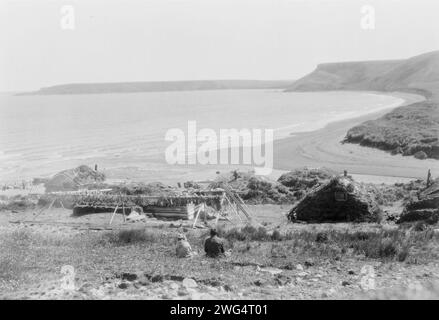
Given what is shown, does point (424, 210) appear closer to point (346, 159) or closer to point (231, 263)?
point (231, 263)

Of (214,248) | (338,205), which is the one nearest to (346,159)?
(338,205)

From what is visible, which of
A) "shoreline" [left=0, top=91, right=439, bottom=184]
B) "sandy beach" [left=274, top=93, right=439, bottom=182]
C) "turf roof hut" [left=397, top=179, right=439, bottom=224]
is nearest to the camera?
"turf roof hut" [left=397, top=179, right=439, bottom=224]

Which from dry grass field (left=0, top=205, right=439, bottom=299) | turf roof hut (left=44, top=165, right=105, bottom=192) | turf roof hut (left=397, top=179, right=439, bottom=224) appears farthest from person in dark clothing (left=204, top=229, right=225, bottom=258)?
turf roof hut (left=44, top=165, right=105, bottom=192)

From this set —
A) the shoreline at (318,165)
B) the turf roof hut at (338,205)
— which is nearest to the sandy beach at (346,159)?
the shoreline at (318,165)

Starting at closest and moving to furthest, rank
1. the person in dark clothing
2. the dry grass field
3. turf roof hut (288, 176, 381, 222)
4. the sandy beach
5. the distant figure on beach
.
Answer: the dry grass field
the person in dark clothing
the distant figure on beach
turf roof hut (288, 176, 381, 222)
the sandy beach

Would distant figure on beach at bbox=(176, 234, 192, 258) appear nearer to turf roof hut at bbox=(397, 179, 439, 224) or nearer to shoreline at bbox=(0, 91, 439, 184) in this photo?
turf roof hut at bbox=(397, 179, 439, 224)

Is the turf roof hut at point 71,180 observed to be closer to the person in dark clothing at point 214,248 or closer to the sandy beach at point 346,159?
the sandy beach at point 346,159

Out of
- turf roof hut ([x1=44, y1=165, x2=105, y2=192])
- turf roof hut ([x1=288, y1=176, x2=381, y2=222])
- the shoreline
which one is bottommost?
the shoreline
